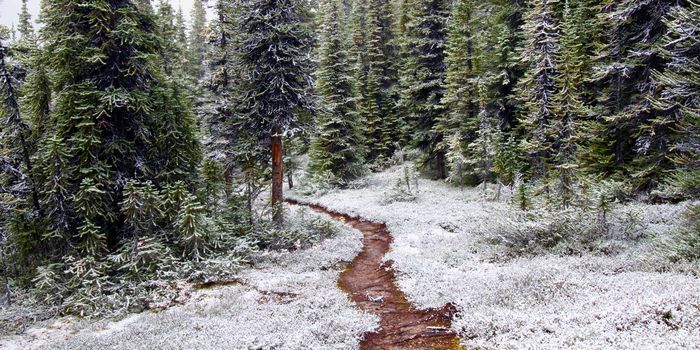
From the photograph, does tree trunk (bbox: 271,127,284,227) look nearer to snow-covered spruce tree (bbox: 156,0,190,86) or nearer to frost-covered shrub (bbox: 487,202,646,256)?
snow-covered spruce tree (bbox: 156,0,190,86)

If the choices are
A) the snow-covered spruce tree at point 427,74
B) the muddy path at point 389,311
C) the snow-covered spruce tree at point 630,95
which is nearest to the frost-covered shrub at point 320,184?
the snow-covered spruce tree at point 427,74

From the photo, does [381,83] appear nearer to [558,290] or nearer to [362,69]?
[362,69]

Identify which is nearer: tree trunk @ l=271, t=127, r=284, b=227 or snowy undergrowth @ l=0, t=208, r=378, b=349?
snowy undergrowth @ l=0, t=208, r=378, b=349

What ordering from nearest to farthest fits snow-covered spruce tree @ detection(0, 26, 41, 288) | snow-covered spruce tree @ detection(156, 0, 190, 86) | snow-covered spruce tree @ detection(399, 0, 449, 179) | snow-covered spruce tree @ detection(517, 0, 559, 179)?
snow-covered spruce tree @ detection(0, 26, 41, 288) → snow-covered spruce tree @ detection(156, 0, 190, 86) → snow-covered spruce tree @ detection(517, 0, 559, 179) → snow-covered spruce tree @ detection(399, 0, 449, 179)

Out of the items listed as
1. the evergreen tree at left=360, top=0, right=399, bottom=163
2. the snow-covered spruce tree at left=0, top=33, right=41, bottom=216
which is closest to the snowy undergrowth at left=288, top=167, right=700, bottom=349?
the snow-covered spruce tree at left=0, top=33, right=41, bottom=216

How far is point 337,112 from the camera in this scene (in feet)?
107

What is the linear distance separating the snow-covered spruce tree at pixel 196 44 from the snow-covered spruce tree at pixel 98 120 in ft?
68.7

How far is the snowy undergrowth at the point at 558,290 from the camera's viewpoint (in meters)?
6.55

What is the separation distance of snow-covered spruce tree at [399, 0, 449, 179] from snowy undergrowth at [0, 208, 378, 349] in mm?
20153

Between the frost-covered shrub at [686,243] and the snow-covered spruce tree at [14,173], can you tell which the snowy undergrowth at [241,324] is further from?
the frost-covered shrub at [686,243]

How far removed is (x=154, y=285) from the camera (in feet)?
41.7

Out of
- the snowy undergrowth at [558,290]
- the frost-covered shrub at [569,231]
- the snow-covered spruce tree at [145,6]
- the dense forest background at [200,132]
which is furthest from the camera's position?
the snow-covered spruce tree at [145,6]

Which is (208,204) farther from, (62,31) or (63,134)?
(62,31)

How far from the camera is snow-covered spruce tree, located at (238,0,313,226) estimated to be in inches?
716
